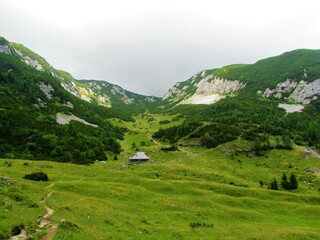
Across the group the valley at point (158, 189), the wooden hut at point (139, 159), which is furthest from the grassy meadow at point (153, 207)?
the wooden hut at point (139, 159)

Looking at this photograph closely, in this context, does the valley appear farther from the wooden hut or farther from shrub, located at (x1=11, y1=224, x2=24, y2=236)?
the wooden hut

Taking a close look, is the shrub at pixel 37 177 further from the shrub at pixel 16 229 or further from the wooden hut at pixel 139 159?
the wooden hut at pixel 139 159

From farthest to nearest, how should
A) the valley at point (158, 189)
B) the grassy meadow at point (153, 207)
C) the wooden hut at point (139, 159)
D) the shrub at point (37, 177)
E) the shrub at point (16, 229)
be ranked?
the wooden hut at point (139, 159) < the shrub at point (37, 177) < the valley at point (158, 189) < the grassy meadow at point (153, 207) < the shrub at point (16, 229)

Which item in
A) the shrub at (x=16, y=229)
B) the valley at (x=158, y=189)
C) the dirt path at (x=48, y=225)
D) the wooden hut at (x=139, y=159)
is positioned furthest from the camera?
the wooden hut at (x=139, y=159)

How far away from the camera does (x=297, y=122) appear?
188 meters

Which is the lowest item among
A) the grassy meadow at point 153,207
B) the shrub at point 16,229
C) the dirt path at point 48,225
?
the grassy meadow at point 153,207

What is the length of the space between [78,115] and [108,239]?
566ft

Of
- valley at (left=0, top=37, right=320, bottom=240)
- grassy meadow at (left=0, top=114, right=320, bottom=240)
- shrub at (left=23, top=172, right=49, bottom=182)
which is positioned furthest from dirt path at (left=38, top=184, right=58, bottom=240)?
shrub at (left=23, top=172, right=49, bottom=182)

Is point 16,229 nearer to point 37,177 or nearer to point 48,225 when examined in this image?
point 48,225

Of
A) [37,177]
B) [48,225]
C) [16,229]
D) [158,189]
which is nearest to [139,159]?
[158,189]

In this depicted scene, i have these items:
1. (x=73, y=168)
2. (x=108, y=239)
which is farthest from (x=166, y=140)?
(x=108, y=239)

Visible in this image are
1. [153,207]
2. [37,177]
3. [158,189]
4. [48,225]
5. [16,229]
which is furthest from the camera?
[158,189]

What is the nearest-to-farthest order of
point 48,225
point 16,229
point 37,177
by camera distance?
1. point 16,229
2. point 48,225
3. point 37,177

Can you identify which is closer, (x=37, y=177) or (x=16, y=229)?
(x=16, y=229)
